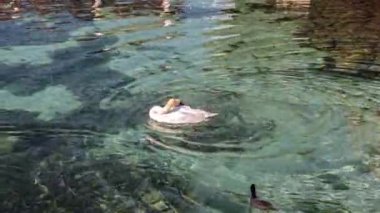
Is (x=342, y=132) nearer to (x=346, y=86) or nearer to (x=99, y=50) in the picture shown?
(x=346, y=86)

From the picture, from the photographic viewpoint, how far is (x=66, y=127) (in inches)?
382

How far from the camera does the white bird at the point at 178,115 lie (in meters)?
9.38

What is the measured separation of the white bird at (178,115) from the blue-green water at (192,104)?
0.12 meters

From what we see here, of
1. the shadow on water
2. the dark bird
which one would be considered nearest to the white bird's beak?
the dark bird

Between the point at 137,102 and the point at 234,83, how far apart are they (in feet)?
5.36

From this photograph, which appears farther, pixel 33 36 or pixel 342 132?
pixel 33 36

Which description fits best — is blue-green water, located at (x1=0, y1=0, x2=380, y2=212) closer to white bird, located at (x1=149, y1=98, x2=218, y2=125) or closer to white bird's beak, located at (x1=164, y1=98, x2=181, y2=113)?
white bird, located at (x1=149, y1=98, x2=218, y2=125)

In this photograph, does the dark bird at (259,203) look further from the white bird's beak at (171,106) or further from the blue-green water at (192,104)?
the white bird's beak at (171,106)

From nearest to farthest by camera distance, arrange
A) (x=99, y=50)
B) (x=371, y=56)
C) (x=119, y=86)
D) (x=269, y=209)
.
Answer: (x=269, y=209) < (x=119, y=86) < (x=371, y=56) < (x=99, y=50)

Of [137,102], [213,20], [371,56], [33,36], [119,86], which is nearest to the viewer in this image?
[137,102]

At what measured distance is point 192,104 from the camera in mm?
10320

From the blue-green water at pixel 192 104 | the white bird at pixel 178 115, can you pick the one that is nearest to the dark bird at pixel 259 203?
the blue-green water at pixel 192 104

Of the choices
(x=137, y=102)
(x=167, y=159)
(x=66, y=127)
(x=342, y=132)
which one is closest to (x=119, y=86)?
(x=137, y=102)

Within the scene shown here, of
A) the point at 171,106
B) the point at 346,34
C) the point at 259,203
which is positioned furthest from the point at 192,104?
the point at 346,34
